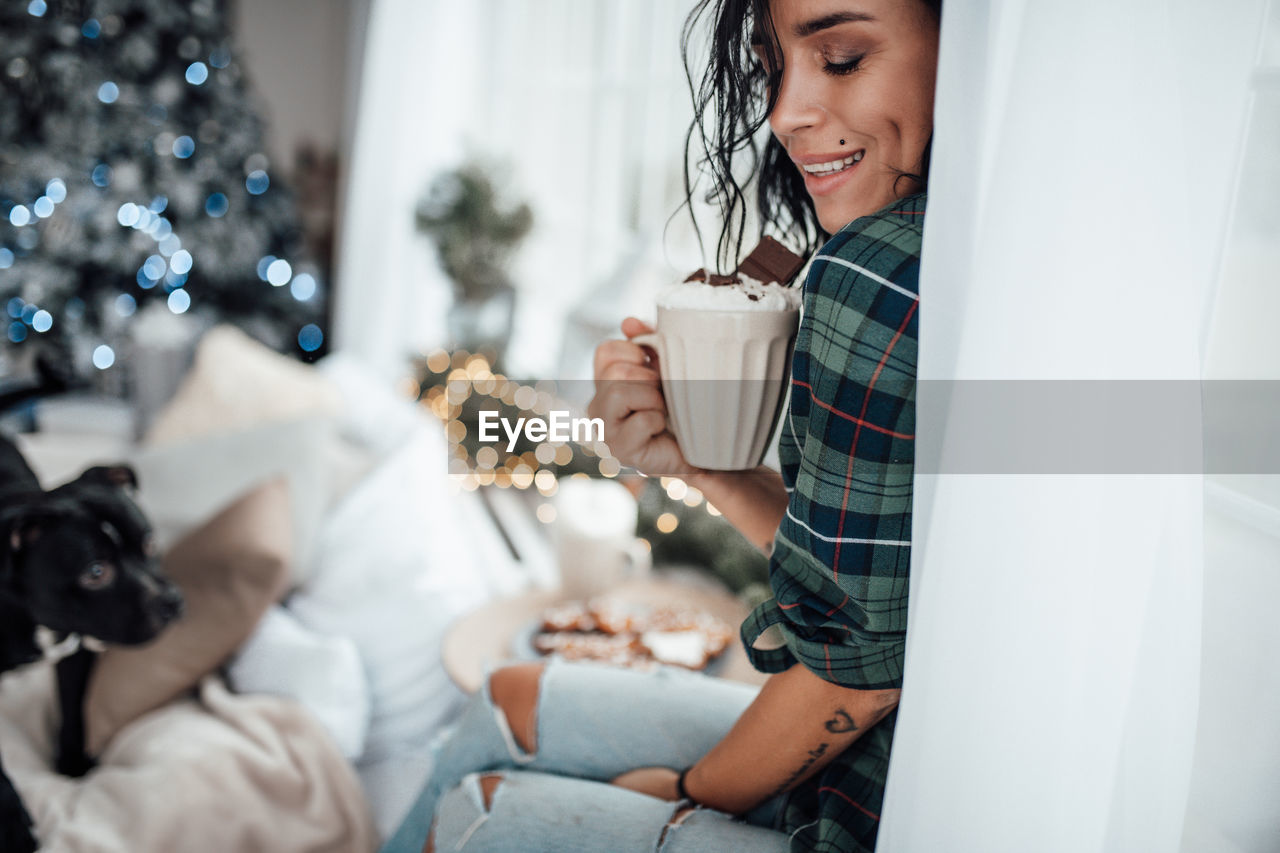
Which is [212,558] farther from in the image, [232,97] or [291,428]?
[232,97]

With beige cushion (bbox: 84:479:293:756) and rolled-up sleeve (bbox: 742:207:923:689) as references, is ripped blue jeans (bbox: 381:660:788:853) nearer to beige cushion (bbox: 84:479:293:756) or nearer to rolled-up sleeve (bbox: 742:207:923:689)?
rolled-up sleeve (bbox: 742:207:923:689)

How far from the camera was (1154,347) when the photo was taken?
1.57 ft

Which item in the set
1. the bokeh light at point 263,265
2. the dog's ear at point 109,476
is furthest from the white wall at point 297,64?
the dog's ear at point 109,476

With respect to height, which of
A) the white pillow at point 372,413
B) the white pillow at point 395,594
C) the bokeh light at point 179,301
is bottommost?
the white pillow at point 395,594

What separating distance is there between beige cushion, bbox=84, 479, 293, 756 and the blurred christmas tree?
2398 millimetres

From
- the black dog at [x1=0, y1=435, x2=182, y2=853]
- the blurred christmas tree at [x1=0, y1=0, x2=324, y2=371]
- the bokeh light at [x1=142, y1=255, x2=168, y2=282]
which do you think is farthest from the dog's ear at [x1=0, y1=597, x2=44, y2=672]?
the bokeh light at [x1=142, y1=255, x2=168, y2=282]

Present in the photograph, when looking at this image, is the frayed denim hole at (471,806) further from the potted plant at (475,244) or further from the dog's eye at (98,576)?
the potted plant at (475,244)

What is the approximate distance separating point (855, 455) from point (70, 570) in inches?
35.7

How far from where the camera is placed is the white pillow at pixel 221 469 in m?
1.68

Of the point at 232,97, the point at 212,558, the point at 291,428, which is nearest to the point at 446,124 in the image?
the point at 232,97

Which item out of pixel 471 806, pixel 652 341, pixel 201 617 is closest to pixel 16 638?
pixel 201 617

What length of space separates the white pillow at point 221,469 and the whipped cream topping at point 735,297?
1.22 meters

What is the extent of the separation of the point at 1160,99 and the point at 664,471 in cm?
45

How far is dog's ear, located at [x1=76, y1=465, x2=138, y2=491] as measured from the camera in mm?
1060
